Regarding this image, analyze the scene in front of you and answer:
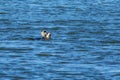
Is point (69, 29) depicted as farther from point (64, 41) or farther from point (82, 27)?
point (64, 41)

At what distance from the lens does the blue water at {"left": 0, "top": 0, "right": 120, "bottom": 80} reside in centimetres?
2569

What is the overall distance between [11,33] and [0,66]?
825cm

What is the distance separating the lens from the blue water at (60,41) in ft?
84.3

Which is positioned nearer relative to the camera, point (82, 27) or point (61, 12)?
point (82, 27)

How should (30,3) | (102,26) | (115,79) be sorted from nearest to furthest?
(115,79)
(102,26)
(30,3)

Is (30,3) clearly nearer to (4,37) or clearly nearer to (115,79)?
(4,37)

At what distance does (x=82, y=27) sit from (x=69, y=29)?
90cm

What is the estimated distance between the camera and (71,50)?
29.8m

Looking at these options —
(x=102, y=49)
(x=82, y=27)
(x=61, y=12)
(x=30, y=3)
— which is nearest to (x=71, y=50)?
(x=102, y=49)

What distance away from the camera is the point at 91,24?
37812 millimetres

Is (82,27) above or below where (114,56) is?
above

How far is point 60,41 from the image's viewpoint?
3231cm

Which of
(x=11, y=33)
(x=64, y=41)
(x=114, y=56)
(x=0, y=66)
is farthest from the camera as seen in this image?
(x=11, y=33)

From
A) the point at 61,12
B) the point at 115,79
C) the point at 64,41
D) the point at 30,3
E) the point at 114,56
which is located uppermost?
the point at 30,3
